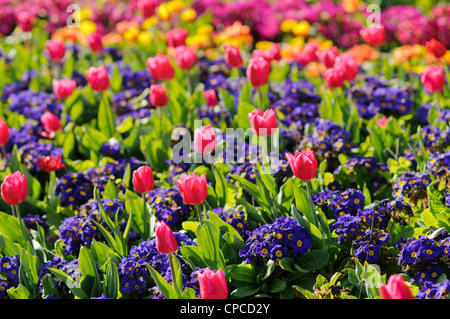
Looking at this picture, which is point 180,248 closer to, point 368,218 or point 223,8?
point 368,218


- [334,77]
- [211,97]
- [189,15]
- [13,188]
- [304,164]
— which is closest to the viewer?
[304,164]

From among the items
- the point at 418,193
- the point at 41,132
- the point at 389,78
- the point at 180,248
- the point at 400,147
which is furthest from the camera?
the point at 389,78

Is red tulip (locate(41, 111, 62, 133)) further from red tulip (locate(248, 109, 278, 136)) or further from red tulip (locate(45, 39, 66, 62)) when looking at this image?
red tulip (locate(248, 109, 278, 136))

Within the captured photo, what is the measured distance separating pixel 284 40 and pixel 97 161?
3.70 m

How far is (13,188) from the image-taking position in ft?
9.23

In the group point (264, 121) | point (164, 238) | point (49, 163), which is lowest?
point (49, 163)

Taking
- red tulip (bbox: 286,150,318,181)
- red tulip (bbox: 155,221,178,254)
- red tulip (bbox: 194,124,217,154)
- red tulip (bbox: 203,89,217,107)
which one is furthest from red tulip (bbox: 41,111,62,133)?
red tulip (bbox: 286,150,318,181)

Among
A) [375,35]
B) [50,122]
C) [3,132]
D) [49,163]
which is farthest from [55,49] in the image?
[375,35]

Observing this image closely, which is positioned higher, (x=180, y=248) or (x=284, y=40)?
(x=180, y=248)

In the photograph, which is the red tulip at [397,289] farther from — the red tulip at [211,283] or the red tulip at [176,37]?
the red tulip at [176,37]

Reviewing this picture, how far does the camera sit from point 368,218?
2.80 metres

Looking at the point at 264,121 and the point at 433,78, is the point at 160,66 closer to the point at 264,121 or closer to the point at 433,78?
the point at 264,121

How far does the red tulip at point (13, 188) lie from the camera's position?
2799mm
